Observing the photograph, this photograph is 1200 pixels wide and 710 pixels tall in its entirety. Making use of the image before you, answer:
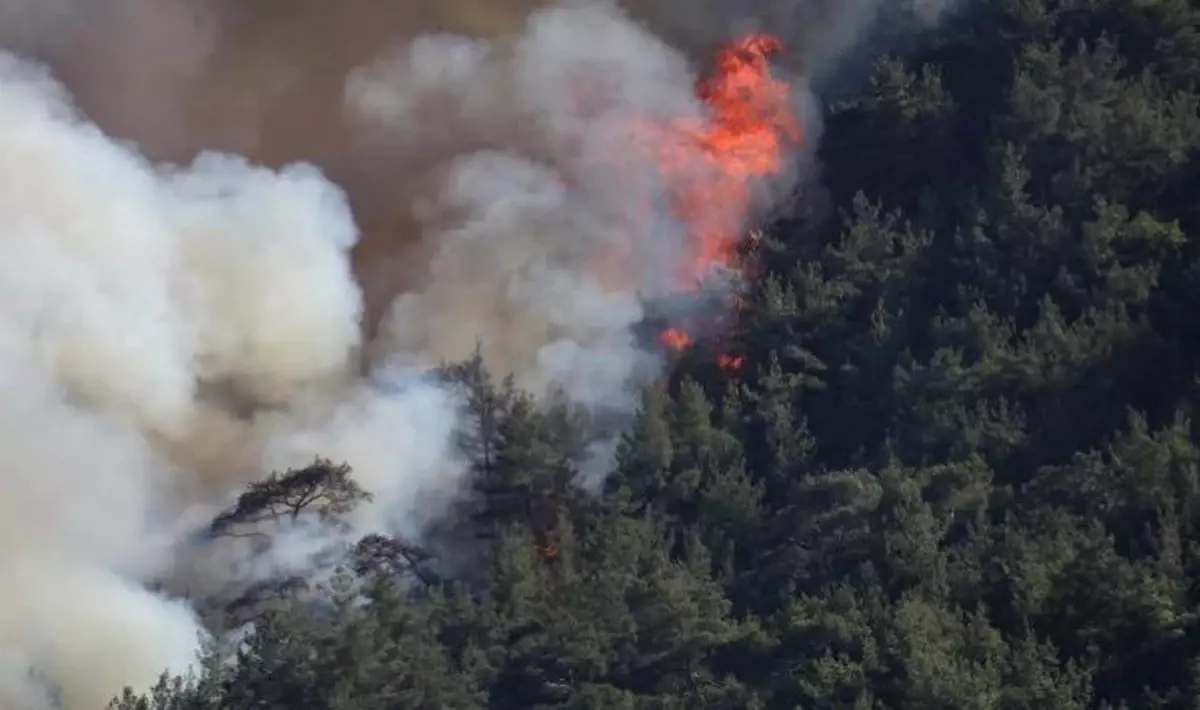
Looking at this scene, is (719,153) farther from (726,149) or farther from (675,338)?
(675,338)

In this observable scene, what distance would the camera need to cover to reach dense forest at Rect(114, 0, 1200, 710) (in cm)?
2889

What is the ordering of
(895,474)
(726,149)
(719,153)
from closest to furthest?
(895,474)
(719,153)
(726,149)

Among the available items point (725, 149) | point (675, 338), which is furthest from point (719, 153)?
Answer: point (675, 338)

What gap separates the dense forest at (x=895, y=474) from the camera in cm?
2889

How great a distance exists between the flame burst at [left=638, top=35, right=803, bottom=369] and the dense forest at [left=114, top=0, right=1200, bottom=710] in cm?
255

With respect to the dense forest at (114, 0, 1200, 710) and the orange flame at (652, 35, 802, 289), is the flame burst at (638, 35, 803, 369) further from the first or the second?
the dense forest at (114, 0, 1200, 710)

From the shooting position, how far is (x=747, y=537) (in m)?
34.9

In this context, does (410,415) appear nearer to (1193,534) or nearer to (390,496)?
(390,496)

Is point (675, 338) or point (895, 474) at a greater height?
point (675, 338)

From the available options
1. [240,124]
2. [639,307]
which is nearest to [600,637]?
[639,307]

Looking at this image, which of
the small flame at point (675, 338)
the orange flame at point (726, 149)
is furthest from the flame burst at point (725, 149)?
the small flame at point (675, 338)

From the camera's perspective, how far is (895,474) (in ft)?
106

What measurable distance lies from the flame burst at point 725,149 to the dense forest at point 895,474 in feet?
8.35

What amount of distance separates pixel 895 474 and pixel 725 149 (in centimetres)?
1670
